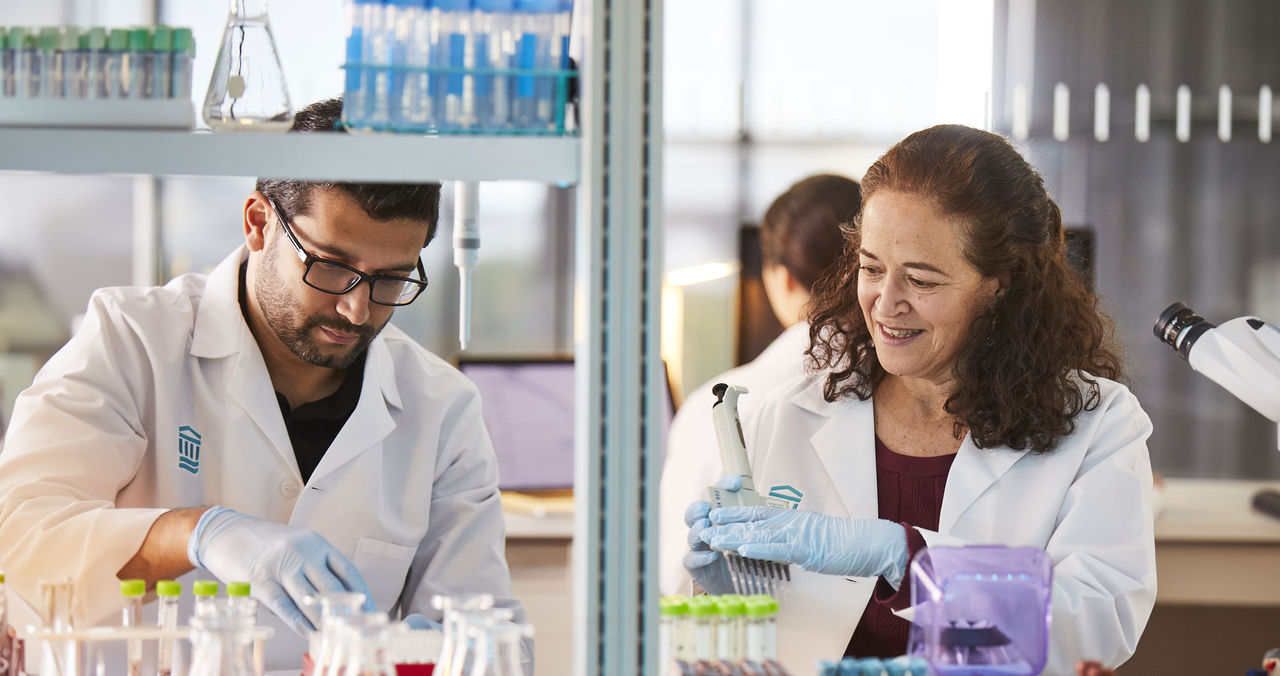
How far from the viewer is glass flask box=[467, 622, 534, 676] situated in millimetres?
1096

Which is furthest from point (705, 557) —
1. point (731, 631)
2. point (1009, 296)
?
point (1009, 296)

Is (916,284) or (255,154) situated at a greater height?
(255,154)

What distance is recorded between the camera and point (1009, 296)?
6.54 ft

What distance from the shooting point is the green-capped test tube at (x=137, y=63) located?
1102 millimetres

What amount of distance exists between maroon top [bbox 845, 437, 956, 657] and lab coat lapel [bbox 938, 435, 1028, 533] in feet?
0.11

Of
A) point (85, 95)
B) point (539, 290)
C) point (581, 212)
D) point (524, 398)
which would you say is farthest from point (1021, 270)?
point (539, 290)

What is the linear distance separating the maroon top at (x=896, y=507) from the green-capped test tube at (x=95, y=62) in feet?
4.27

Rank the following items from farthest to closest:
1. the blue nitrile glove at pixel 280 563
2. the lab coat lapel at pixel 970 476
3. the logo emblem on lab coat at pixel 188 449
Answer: the logo emblem on lab coat at pixel 188 449
the lab coat lapel at pixel 970 476
the blue nitrile glove at pixel 280 563

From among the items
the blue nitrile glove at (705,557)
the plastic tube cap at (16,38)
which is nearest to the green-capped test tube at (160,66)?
the plastic tube cap at (16,38)

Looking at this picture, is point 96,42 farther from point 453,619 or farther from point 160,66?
point 453,619

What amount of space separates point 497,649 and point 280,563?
520mm

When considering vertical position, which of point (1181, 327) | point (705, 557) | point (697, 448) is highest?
point (1181, 327)

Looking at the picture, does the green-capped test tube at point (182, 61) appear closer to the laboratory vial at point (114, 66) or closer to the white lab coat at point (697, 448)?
the laboratory vial at point (114, 66)

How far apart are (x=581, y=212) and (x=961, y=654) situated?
2.15 ft
